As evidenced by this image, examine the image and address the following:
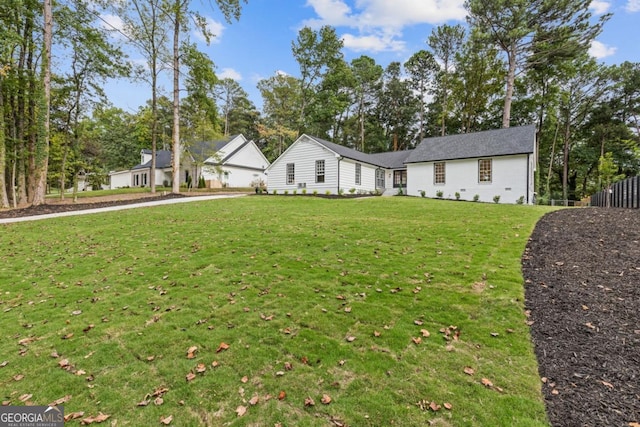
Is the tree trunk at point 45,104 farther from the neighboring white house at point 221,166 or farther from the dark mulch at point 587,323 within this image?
the dark mulch at point 587,323

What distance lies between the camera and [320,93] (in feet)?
123

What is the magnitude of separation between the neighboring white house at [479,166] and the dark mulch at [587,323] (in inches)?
529

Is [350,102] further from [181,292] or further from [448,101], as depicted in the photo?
[181,292]

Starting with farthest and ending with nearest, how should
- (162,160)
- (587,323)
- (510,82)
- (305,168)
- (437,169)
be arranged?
1. (162,160)
2. (510,82)
3. (305,168)
4. (437,169)
5. (587,323)

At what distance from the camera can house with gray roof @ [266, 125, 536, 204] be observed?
A: 19281mm

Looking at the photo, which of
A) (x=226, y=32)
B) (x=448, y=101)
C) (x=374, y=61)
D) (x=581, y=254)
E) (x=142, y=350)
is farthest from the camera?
(x=374, y=61)

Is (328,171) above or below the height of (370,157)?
below

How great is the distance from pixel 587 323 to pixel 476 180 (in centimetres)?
1860

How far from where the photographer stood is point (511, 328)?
3717 millimetres

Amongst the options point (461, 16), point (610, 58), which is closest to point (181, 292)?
point (461, 16)

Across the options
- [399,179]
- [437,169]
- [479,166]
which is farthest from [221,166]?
[479,166]

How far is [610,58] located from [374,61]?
25.0m

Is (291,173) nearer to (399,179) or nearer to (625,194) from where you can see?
(399,179)

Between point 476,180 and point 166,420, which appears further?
point 476,180
